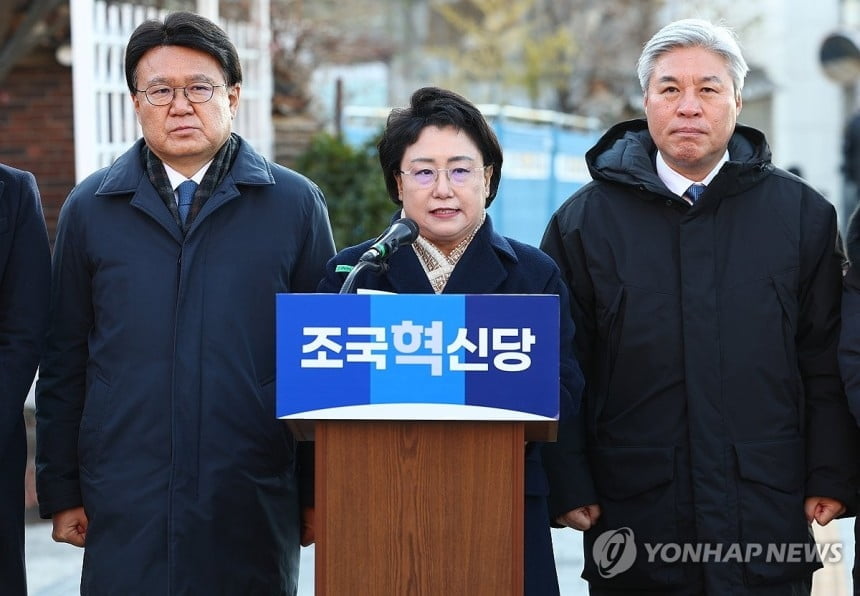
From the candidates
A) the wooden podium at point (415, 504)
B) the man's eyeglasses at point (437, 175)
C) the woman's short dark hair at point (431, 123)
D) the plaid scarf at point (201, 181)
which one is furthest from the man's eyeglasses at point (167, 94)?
the wooden podium at point (415, 504)

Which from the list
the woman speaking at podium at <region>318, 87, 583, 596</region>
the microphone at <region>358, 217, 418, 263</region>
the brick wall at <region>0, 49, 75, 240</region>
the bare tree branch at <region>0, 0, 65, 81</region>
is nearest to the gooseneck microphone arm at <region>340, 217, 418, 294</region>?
the microphone at <region>358, 217, 418, 263</region>

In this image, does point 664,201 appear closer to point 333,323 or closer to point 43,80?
point 333,323

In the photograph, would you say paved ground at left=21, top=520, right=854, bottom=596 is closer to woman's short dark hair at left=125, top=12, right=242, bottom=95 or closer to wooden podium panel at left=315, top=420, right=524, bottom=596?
wooden podium panel at left=315, top=420, right=524, bottom=596

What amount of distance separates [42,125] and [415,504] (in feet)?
28.0

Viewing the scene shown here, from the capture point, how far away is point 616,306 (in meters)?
3.91

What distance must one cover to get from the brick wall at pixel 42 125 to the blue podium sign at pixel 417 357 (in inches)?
321

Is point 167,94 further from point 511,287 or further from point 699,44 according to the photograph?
point 699,44

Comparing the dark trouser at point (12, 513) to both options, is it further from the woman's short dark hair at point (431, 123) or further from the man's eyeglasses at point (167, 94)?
the woman's short dark hair at point (431, 123)

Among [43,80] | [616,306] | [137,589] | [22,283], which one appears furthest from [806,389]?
[43,80]

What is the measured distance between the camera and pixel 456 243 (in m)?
3.67

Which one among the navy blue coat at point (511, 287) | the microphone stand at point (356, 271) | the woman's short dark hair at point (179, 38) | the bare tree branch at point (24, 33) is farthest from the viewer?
→ the bare tree branch at point (24, 33)

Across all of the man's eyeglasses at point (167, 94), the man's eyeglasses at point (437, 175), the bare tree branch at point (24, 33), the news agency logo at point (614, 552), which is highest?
the bare tree branch at point (24, 33)

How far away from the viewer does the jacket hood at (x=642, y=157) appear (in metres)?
3.92

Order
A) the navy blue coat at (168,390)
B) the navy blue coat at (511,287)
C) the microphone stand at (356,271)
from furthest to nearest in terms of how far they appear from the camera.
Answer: the navy blue coat at (168,390), the navy blue coat at (511,287), the microphone stand at (356,271)
